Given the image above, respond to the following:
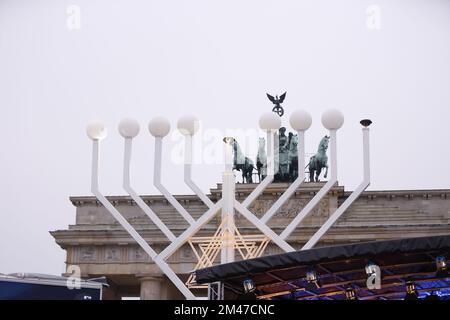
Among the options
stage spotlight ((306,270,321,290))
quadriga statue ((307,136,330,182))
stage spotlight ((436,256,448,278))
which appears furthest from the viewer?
quadriga statue ((307,136,330,182))

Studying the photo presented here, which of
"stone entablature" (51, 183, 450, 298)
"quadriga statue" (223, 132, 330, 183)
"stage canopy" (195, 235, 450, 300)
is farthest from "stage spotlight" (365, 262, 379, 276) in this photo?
"stone entablature" (51, 183, 450, 298)

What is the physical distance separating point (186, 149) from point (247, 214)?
1.17 m

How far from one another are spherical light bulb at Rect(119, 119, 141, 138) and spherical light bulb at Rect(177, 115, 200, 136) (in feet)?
2.46

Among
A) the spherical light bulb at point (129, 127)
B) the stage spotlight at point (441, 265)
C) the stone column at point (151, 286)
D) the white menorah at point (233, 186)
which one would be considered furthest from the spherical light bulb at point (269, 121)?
the stone column at point (151, 286)

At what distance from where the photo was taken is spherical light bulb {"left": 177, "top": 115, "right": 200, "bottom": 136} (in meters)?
11.5

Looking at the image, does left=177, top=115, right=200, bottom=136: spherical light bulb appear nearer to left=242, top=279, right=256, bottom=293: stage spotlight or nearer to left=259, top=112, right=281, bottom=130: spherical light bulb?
left=259, top=112, right=281, bottom=130: spherical light bulb

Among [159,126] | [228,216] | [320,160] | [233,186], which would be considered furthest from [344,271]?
[320,160]

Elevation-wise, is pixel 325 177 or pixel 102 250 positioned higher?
pixel 325 177

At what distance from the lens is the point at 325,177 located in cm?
2558

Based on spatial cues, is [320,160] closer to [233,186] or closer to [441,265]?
[233,186]

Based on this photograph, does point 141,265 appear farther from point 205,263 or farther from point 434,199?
point 205,263

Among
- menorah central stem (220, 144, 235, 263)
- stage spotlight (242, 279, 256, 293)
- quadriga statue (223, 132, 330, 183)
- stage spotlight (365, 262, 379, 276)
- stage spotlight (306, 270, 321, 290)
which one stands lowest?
stage spotlight (242, 279, 256, 293)
